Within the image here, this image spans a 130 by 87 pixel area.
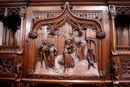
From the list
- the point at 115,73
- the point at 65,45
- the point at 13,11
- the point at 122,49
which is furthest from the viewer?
the point at 13,11

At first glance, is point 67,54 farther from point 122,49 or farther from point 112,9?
point 112,9

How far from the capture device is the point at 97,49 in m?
2.22

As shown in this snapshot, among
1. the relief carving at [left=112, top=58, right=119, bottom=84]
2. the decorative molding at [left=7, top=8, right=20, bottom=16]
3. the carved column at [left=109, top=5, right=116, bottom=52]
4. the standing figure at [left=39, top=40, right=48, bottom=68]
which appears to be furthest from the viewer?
the decorative molding at [left=7, top=8, right=20, bottom=16]

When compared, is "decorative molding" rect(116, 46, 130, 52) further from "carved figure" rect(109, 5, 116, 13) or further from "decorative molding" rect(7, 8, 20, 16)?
"decorative molding" rect(7, 8, 20, 16)

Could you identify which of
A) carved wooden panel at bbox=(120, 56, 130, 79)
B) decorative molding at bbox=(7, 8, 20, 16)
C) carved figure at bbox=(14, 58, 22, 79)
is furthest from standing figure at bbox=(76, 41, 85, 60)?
decorative molding at bbox=(7, 8, 20, 16)

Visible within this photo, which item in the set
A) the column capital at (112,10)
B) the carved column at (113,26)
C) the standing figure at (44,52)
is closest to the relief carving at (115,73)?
the carved column at (113,26)

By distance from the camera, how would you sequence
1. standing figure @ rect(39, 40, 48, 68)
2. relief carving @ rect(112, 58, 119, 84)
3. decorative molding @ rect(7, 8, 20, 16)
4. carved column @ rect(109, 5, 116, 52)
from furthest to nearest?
decorative molding @ rect(7, 8, 20, 16), standing figure @ rect(39, 40, 48, 68), carved column @ rect(109, 5, 116, 52), relief carving @ rect(112, 58, 119, 84)

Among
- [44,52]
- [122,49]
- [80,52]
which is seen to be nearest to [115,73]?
[122,49]

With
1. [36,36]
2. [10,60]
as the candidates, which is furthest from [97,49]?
[10,60]

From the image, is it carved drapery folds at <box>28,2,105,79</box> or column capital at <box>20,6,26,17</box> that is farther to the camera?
column capital at <box>20,6,26,17</box>

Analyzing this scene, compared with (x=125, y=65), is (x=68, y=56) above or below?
above

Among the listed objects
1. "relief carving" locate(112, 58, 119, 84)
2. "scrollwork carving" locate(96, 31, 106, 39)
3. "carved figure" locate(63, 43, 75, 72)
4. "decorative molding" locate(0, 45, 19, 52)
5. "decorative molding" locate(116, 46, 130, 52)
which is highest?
"scrollwork carving" locate(96, 31, 106, 39)

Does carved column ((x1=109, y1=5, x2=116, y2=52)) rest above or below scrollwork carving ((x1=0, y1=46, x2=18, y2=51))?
above

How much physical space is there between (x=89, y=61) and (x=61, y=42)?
50cm
